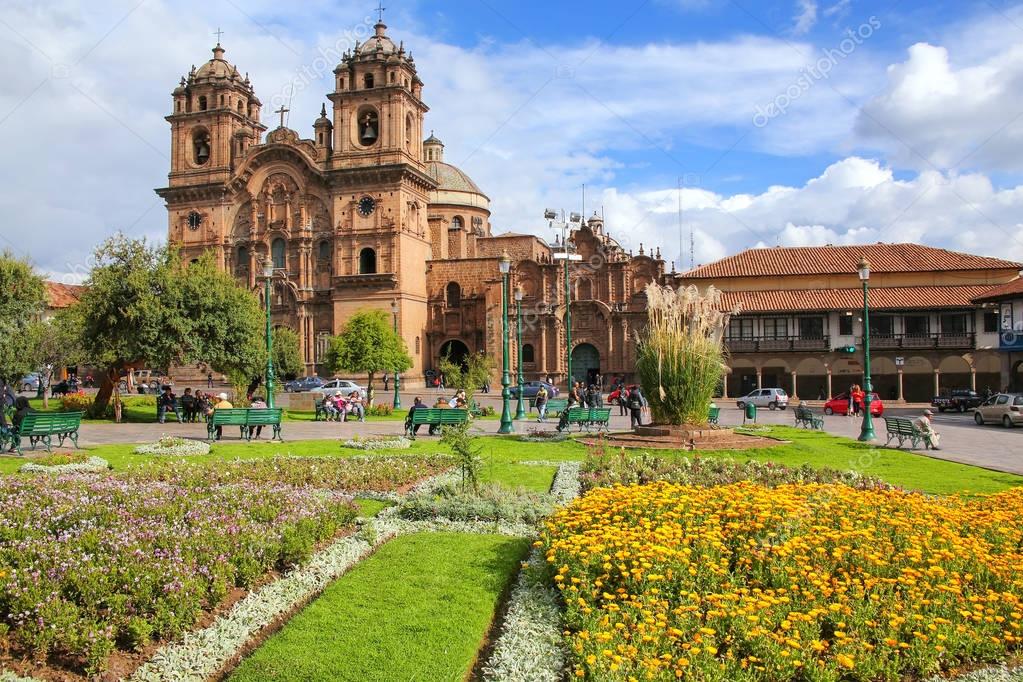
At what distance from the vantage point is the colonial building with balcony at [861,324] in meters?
45.4

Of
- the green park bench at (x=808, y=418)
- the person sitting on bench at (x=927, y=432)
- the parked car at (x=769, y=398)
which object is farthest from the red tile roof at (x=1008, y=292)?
the person sitting on bench at (x=927, y=432)

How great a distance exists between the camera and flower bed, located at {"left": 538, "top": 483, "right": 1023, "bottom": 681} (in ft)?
19.2

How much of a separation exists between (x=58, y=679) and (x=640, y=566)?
4601 millimetres

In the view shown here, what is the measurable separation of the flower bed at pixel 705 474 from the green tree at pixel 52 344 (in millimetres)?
26439

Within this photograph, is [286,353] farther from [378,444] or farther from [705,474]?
[705,474]

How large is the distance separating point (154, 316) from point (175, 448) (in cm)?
1194

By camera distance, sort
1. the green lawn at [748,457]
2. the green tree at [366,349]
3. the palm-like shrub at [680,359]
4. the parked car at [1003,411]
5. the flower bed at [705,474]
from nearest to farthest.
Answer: the flower bed at [705,474]
the green lawn at [748,457]
the palm-like shrub at [680,359]
the parked car at [1003,411]
the green tree at [366,349]

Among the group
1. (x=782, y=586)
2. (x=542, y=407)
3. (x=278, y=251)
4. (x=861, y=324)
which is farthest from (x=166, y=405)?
(x=861, y=324)

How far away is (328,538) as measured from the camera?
9297 millimetres

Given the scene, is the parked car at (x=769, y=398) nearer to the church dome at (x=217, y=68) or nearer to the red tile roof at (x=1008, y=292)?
the red tile roof at (x=1008, y=292)

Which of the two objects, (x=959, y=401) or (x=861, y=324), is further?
(x=861, y=324)

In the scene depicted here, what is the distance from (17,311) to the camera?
34562mm

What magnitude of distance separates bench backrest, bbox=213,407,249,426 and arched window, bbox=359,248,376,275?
34.2 meters

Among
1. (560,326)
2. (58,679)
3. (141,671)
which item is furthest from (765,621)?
(560,326)
